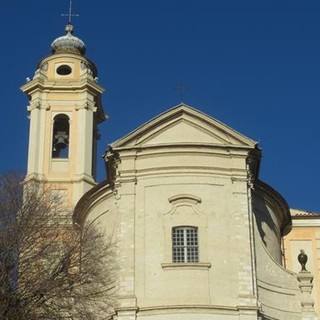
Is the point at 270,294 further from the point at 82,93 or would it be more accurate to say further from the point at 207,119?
the point at 82,93

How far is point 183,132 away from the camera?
30.0 m

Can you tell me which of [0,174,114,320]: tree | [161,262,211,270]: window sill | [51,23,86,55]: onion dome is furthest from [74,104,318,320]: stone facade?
[51,23,86,55]: onion dome

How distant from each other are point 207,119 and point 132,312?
7.38 metres

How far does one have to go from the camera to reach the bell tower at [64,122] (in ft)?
133

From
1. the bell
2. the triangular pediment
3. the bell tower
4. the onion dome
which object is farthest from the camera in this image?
the onion dome

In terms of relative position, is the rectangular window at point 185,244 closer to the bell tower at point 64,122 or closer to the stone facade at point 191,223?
the stone facade at point 191,223

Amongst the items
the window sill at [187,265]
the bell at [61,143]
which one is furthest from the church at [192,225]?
the bell at [61,143]

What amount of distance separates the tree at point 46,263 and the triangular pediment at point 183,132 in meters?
3.53

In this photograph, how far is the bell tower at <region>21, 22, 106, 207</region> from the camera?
40500 mm

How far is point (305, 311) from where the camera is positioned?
30.0m

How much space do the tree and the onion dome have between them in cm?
1574

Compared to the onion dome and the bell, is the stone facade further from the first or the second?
the onion dome

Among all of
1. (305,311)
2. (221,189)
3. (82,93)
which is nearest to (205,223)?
(221,189)

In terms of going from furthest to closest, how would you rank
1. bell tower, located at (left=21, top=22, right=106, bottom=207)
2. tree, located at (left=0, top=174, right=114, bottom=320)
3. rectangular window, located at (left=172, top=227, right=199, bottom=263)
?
bell tower, located at (left=21, top=22, right=106, bottom=207) → rectangular window, located at (left=172, top=227, right=199, bottom=263) → tree, located at (left=0, top=174, right=114, bottom=320)
